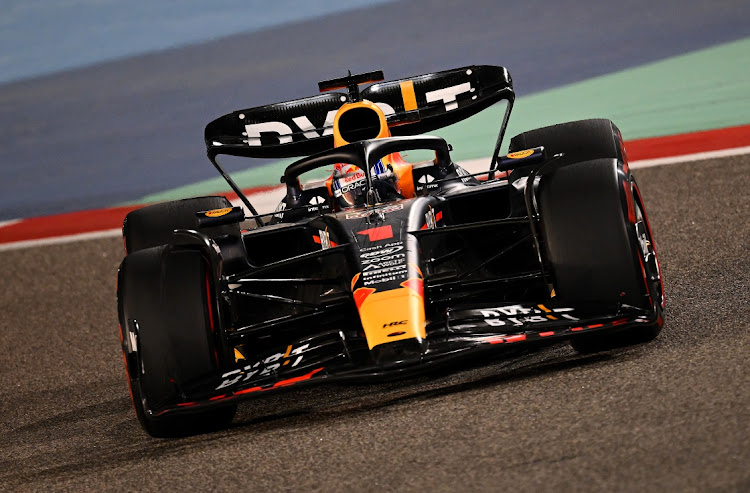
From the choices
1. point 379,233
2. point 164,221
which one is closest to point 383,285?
point 379,233

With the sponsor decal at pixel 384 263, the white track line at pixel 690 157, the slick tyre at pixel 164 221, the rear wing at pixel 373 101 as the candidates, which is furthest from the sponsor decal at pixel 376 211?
the white track line at pixel 690 157

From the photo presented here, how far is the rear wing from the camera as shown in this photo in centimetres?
819

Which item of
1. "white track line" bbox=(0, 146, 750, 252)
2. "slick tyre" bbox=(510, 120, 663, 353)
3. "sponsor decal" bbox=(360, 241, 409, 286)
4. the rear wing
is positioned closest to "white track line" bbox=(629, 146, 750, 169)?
"white track line" bbox=(0, 146, 750, 252)

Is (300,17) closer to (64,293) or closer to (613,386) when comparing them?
(64,293)

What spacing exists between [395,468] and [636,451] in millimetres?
919

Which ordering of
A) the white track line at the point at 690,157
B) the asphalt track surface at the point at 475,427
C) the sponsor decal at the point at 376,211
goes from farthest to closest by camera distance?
the white track line at the point at 690,157
the sponsor decal at the point at 376,211
the asphalt track surface at the point at 475,427

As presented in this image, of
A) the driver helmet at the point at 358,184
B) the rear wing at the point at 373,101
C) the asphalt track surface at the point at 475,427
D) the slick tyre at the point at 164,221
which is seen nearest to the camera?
the asphalt track surface at the point at 475,427

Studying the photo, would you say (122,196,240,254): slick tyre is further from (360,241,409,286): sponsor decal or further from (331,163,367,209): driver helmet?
(360,241,409,286): sponsor decal

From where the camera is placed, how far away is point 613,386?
496 centimetres

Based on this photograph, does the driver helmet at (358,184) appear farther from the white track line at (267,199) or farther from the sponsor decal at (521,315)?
the white track line at (267,199)

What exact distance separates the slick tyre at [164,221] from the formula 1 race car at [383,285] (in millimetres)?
749

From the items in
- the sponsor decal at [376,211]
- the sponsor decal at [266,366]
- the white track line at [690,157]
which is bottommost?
the white track line at [690,157]

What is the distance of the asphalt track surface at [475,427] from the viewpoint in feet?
13.5

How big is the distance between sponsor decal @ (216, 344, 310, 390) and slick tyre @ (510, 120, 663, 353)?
1.28 meters
